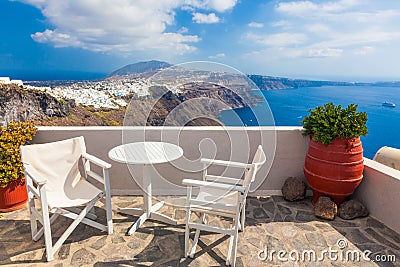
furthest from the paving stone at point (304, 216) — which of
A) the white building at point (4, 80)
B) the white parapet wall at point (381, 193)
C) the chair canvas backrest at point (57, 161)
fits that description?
the white building at point (4, 80)

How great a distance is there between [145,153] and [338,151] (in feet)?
6.69

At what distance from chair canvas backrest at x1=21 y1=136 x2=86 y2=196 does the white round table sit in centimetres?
39

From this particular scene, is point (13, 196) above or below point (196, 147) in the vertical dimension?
below

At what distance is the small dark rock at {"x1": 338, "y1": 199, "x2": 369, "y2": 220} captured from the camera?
2840 mm

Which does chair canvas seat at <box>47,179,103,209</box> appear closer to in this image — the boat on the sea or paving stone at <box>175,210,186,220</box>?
paving stone at <box>175,210,186,220</box>

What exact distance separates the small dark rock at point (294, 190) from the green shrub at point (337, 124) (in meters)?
0.62

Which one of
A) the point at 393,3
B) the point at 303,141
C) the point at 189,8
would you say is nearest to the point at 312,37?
the point at 189,8

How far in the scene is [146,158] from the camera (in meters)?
2.56

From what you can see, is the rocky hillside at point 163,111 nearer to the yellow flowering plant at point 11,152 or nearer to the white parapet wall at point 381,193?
the yellow flowering plant at point 11,152

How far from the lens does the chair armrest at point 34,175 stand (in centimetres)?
201

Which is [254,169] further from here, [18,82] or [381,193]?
[18,82]

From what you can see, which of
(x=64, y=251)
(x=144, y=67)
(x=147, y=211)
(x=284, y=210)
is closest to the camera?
(x=64, y=251)

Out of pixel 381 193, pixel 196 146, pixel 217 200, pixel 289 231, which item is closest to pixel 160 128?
pixel 196 146

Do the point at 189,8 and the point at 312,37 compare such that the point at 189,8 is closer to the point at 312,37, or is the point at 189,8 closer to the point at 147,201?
the point at 312,37
